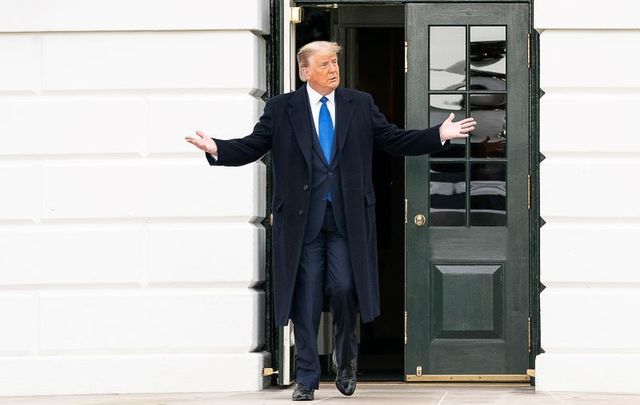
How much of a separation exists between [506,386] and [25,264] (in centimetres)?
316

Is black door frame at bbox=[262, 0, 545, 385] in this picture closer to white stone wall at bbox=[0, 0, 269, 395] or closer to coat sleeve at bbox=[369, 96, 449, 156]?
white stone wall at bbox=[0, 0, 269, 395]

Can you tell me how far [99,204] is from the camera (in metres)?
9.70

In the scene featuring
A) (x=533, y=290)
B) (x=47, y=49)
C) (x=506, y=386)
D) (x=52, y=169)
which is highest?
(x=47, y=49)

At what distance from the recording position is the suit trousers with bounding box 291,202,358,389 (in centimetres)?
879

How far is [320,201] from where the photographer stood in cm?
882

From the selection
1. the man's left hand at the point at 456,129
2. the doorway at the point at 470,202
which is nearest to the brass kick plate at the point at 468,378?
the doorway at the point at 470,202

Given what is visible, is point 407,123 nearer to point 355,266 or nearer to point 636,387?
point 355,266

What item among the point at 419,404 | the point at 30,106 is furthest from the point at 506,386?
the point at 30,106

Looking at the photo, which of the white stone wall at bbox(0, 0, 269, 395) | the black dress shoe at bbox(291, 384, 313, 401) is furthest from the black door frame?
the black dress shoe at bbox(291, 384, 313, 401)

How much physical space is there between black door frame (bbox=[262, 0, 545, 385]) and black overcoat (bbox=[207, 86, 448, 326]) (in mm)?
849

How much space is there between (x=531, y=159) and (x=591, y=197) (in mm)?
554

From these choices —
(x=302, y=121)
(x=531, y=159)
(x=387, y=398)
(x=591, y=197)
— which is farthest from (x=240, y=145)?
(x=591, y=197)

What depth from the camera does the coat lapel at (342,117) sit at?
8898 mm

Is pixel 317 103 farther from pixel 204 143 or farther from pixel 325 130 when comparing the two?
pixel 204 143
